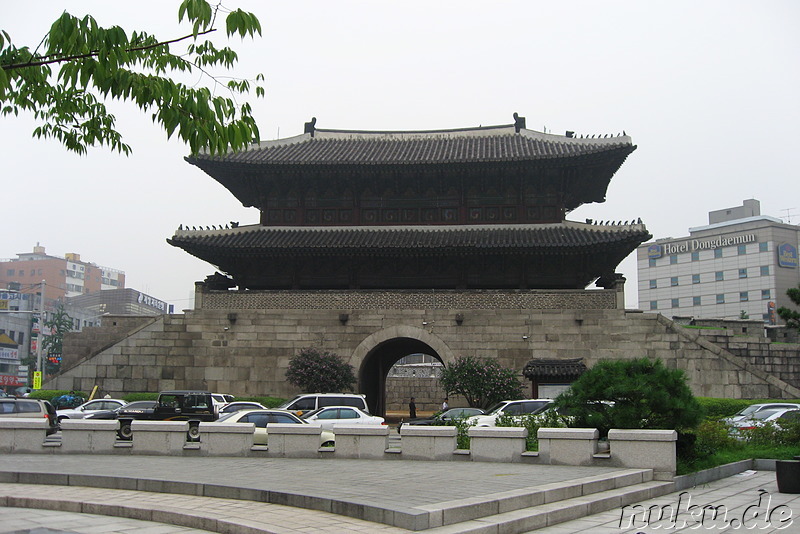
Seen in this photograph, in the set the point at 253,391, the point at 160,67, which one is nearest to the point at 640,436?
the point at 160,67

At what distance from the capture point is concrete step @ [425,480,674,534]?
366 inches

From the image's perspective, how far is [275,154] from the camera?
35031 millimetres

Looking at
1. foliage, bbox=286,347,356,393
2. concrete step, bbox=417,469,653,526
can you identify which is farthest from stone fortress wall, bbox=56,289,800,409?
concrete step, bbox=417,469,653,526

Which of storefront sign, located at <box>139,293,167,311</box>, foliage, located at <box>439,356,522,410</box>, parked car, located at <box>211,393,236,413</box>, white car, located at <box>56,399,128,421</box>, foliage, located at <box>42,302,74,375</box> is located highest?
storefront sign, located at <box>139,293,167,311</box>

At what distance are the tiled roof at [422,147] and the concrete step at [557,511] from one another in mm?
20325

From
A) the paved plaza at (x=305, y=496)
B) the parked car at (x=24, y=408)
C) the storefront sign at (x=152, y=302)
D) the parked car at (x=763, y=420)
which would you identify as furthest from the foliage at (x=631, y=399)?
the storefront sign at (x=152, y=302)

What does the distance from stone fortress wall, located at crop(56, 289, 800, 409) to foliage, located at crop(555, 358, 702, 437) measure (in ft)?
47.5

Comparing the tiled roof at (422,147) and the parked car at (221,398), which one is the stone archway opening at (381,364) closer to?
the parked car at (221,398)

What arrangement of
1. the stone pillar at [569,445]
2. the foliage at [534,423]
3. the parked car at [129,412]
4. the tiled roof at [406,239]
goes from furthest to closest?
the tiled roof at [406,239] → the parked car at [129,412] → the foliage at [534,423] → the stone pillar at [569,445]

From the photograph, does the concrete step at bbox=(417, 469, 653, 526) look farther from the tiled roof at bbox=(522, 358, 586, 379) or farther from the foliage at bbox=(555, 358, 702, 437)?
the tiled roof at bbox=(522, 358, 586, 379)

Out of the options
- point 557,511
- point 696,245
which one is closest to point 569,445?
point 557,511

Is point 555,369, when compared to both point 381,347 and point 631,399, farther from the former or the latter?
point 631,399

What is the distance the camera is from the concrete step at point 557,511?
9.29 metres

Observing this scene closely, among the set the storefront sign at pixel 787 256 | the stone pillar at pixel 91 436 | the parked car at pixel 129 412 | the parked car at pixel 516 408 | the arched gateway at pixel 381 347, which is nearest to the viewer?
Answer: the stone pillar at pixel 91 436
